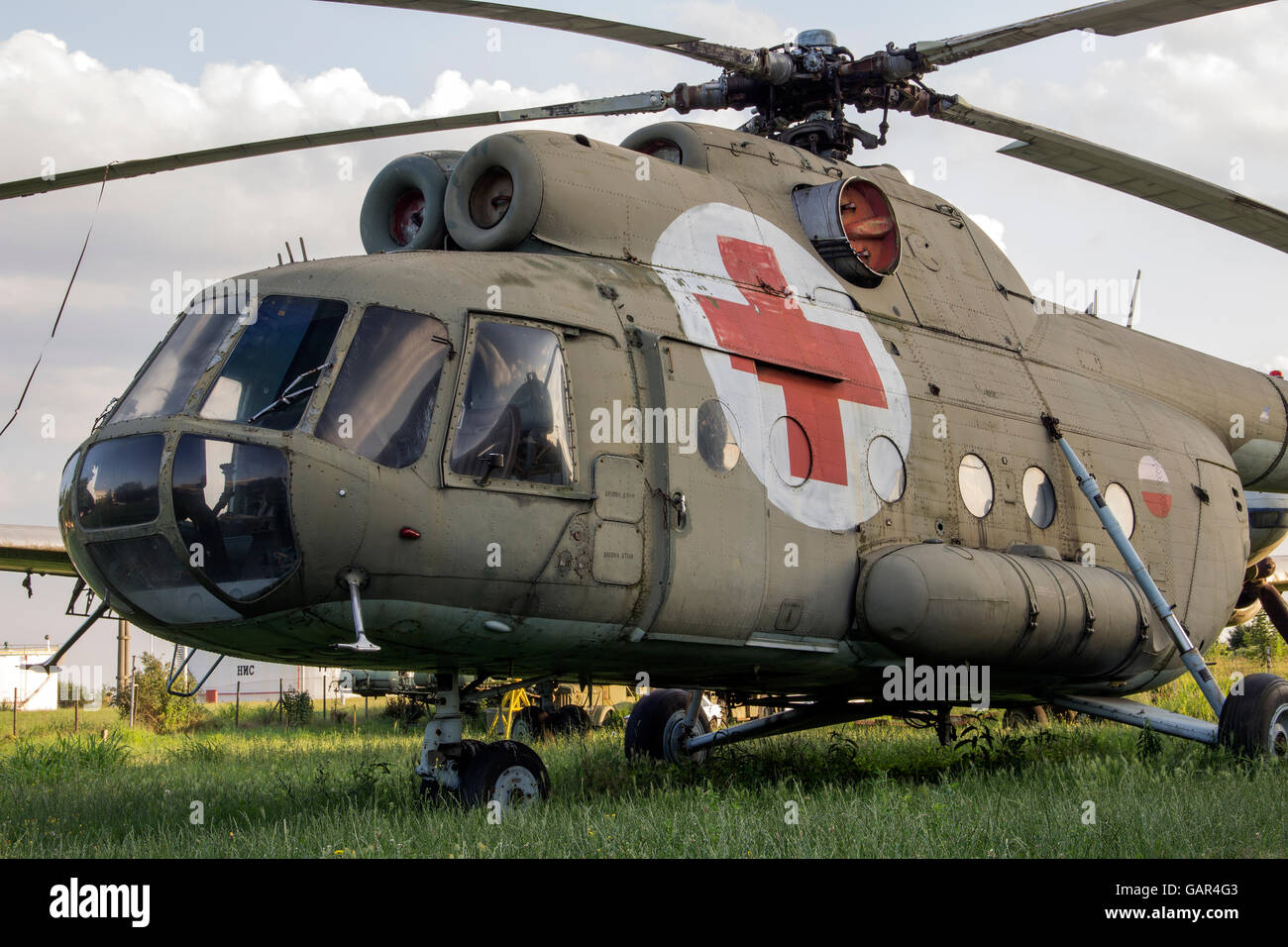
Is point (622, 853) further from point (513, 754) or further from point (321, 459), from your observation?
point (321, 459)

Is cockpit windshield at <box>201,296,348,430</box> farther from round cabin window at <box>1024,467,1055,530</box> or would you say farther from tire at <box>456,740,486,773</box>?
round cabin window at <box>1024,467,1055,530</box>

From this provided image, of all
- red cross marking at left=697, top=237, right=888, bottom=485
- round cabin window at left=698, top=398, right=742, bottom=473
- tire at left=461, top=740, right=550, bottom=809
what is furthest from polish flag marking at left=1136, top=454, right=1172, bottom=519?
tire at left=461, top=740, right=550, bottom=809

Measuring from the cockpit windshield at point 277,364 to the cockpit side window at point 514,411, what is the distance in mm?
802

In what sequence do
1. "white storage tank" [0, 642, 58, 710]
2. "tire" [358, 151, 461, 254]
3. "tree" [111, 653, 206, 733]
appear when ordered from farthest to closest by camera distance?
"white storage tank" [0, 642, 58, 710] → "tree" [111, 653, 206, 733] → "tire" [358, 151, 461, 254]

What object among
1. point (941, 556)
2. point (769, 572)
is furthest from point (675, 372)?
point (941, 556)

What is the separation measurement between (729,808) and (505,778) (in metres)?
1.32

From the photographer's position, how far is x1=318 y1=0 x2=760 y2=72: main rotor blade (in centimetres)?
779

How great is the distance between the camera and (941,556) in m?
8.30

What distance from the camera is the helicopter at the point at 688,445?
6492mm

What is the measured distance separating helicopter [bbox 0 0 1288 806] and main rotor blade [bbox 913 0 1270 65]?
0.08 ft

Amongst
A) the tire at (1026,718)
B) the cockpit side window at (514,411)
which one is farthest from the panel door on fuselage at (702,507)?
the tire at (1026,718)

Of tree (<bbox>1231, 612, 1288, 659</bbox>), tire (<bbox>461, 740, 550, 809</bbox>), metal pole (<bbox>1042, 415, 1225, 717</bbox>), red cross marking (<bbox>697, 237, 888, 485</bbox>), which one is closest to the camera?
tire (<bbox>461, 740, 550, 809</bbox>)

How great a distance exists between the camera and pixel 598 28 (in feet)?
27.9

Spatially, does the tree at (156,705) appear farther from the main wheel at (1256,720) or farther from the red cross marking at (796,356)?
the main wheel at (1256,720)
